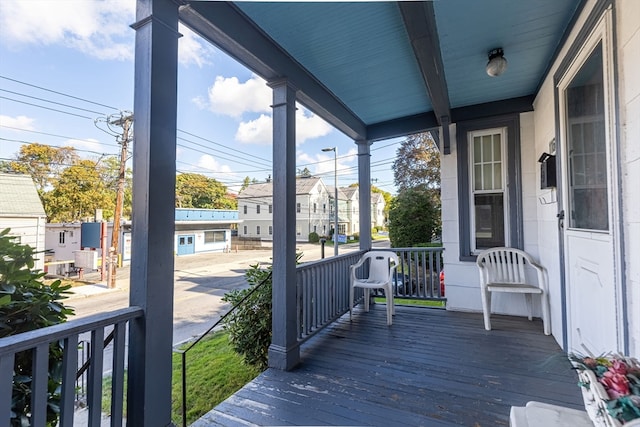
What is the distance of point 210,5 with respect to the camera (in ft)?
5.97

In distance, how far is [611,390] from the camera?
89 cm

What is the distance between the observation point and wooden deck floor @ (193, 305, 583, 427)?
1.87 metres

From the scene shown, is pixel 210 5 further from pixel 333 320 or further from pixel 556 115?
pixel 333 320

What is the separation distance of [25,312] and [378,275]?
11.5ft

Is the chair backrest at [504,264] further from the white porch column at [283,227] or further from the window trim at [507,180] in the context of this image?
the white porch column at [283,227]

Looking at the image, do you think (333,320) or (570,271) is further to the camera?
(333,320)

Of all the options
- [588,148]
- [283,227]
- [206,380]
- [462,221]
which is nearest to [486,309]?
[462,221]

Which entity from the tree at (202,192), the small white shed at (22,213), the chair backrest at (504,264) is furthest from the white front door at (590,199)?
the tree at (202,192)

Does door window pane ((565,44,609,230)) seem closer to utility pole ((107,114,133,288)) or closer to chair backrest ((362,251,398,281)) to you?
chair backrest ((362,251,398,281))

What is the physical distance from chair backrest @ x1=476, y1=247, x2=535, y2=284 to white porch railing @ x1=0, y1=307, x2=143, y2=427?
3.63 m

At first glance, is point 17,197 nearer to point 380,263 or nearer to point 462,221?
point 380,263

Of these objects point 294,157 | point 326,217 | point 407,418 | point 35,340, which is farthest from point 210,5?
point 326,217

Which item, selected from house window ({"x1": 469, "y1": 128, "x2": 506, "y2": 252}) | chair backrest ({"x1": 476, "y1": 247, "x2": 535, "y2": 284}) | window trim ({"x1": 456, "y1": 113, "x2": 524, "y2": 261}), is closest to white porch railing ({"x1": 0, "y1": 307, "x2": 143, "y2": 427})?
chair backrest ({"x1": 476, "y1": 247, "x2": 535, "y2": 284})

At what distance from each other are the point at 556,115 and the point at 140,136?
10.8ft
